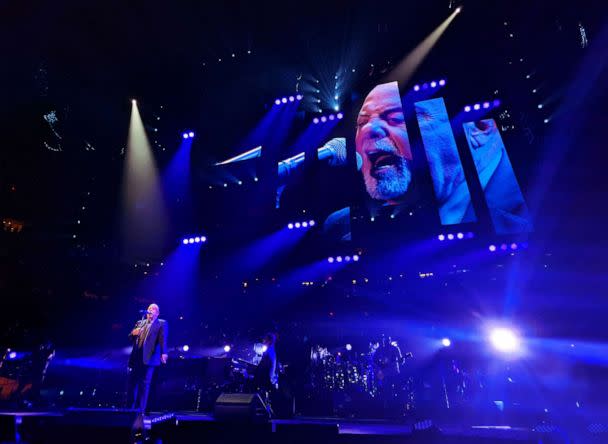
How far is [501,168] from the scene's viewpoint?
855 centimetres

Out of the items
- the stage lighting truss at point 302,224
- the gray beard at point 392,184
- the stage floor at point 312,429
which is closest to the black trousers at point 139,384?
the stage floor at point 312,429

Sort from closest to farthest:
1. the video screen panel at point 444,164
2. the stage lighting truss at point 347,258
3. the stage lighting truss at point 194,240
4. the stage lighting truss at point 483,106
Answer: the video screen panel at point 444,164 < the stage lighting truss at point 347,258 < the stage lighting truss at point 483,106 < the stage lighting truss at point 194,240

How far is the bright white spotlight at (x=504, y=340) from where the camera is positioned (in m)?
7.05

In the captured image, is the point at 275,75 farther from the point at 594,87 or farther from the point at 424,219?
the point at 594,87

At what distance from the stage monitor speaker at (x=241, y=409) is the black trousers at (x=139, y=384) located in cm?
214

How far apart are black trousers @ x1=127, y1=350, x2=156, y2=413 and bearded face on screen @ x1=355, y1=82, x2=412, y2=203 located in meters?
6.65

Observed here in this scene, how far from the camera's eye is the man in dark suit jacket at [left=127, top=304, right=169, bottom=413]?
5.49m

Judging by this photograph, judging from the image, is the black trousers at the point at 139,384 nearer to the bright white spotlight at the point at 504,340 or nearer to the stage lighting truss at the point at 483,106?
the bright white spotlight at the point at 504,340

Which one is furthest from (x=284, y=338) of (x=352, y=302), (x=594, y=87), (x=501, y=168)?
(x=594, y=87)

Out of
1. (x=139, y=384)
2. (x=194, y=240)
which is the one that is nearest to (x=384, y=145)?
(x=194, y=240)

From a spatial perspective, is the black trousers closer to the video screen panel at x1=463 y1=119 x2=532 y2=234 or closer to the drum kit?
the drum kit

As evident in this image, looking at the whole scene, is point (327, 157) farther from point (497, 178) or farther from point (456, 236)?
point (497, 178)

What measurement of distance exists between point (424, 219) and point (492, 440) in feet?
19.2

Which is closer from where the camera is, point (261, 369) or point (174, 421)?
point (174, 421)
